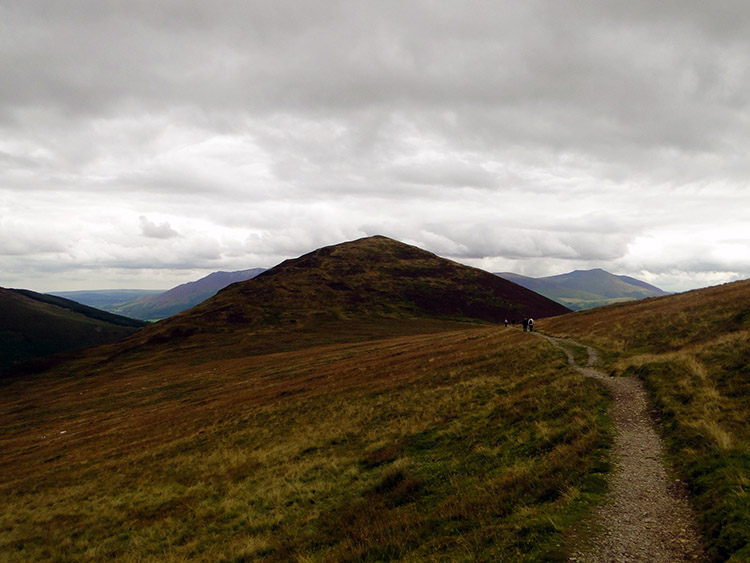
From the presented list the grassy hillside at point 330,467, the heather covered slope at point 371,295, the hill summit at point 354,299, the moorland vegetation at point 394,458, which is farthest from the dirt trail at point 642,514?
the heather covered slope at point 371,295

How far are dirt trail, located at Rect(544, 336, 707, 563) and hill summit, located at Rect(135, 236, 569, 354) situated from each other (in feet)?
348

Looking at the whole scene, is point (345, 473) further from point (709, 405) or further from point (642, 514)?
point (709, 405)

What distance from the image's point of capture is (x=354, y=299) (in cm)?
Result: 15275

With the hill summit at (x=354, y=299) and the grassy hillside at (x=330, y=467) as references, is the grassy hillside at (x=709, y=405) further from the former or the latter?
the hill summit at (x=354, y=299)

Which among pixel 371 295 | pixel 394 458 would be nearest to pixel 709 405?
pixel 394 458

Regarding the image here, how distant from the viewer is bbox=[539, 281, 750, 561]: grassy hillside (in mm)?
8047

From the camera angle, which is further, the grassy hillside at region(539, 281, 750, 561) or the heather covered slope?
the heather covered slope

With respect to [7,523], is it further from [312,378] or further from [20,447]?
[20,447]

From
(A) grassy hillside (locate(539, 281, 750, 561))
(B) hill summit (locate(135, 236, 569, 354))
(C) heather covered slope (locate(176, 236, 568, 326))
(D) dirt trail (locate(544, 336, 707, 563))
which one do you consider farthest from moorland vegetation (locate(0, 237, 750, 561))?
(C) heather covered slope (locate(176, 236, 568, 326))

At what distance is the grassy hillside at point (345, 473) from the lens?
34.5ft

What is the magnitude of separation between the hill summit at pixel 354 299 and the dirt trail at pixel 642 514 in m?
106

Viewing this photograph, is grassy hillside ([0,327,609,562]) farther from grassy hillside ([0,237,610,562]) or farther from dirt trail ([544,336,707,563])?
dirt trail ([544,336,707,563])

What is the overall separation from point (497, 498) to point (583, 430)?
5.28m

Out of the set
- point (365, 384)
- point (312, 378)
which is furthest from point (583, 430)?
point (312, 378)
